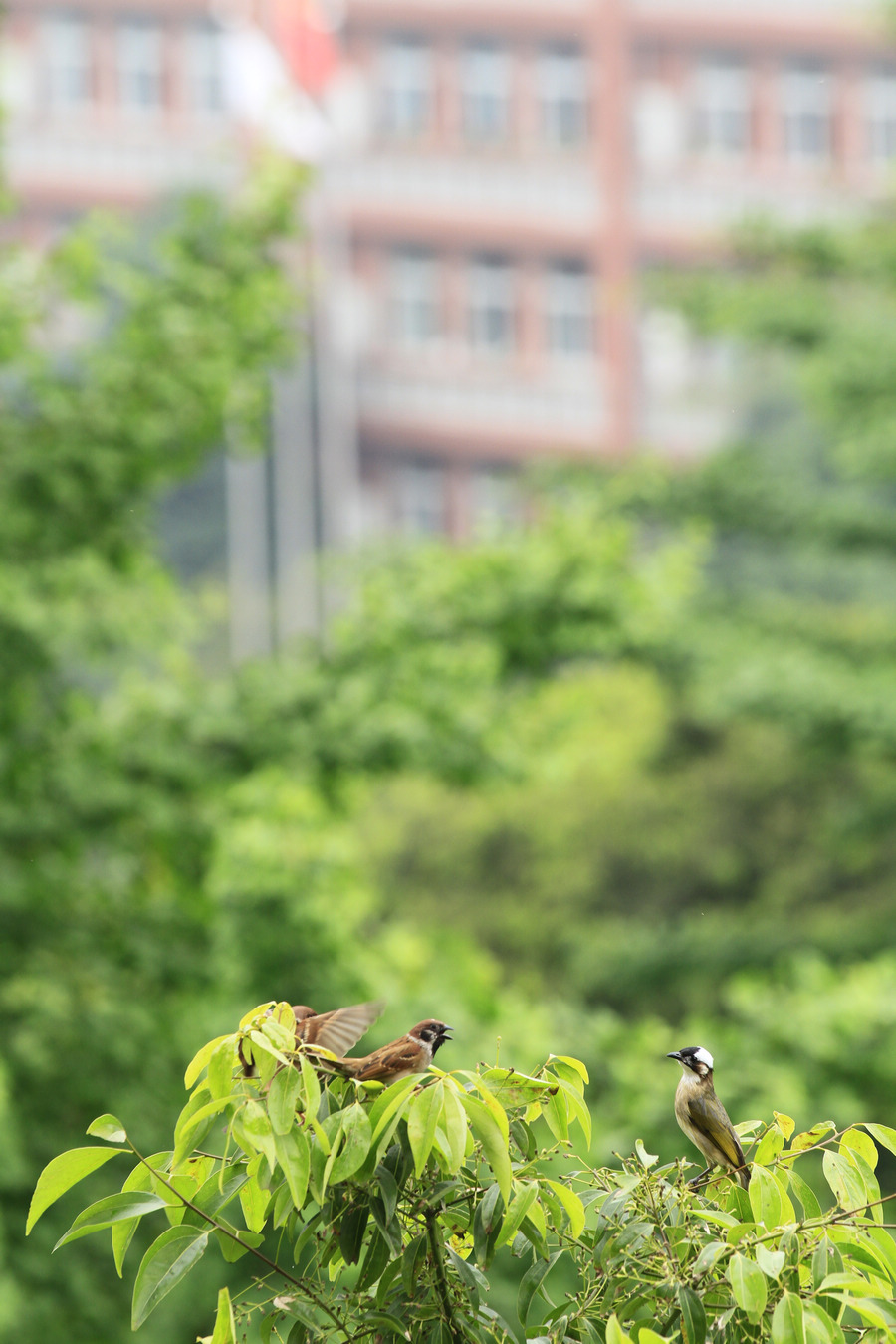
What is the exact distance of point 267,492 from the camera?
37.8 ft

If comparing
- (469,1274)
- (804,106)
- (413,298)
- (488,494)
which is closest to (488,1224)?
(469,1274)

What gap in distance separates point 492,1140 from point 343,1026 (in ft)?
1.10

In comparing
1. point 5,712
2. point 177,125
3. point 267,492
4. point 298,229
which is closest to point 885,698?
point 298,229

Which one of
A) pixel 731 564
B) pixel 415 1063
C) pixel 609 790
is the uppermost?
pixel 415 1063

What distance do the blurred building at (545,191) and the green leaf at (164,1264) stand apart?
43.4 feet

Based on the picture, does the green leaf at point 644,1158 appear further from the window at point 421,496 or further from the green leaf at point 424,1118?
the window at point 421,496

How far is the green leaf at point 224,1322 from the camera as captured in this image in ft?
2.92

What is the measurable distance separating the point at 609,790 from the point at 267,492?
12.2 ft

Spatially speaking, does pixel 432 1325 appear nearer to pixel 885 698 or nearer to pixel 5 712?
pixel 5 712

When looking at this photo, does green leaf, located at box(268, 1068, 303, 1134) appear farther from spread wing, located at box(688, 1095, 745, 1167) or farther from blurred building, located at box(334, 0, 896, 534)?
blurred building, located at box(334, 0, 896, 534)

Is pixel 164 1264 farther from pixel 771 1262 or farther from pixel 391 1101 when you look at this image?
pixel 771 1262

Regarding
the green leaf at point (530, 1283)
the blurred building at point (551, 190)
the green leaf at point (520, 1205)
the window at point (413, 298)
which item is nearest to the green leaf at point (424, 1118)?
the green leaf at point (520, 1205)

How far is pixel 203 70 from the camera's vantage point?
491 inches

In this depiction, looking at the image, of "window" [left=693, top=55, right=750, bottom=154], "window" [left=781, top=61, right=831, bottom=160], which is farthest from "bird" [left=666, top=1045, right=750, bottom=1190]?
"window" [left=781, top=61, right=831, bottom=160]
